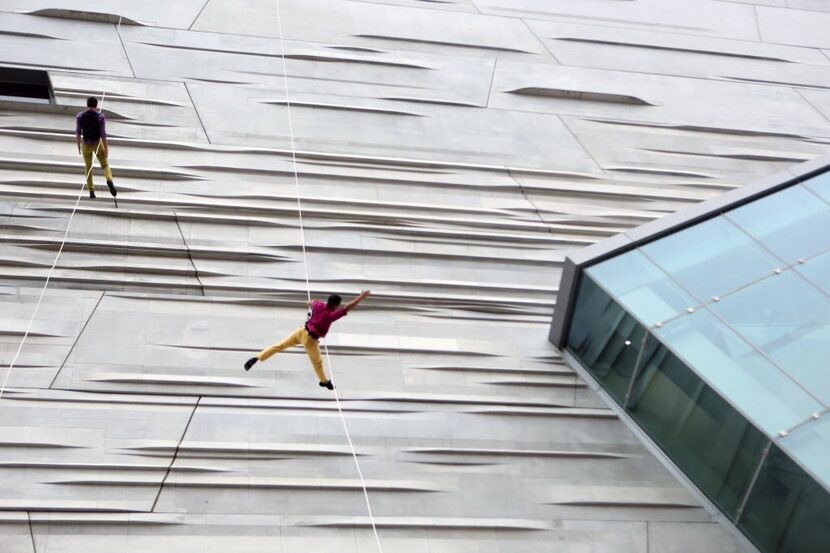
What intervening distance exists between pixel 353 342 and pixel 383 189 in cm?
355

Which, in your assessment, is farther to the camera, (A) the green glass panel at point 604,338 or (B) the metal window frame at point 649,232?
(B) the metal window frame at point 649,232

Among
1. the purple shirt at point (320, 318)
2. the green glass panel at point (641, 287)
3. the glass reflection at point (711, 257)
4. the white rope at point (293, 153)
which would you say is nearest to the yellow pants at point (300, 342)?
the purple shirt at point (320, 318)

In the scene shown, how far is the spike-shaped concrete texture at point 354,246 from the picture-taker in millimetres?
13016

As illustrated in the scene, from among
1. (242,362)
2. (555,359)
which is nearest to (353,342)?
(242,362)

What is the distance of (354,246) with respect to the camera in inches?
656

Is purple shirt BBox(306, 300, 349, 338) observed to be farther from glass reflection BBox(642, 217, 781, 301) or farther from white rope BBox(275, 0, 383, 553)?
glass reflection BBox(642, 217, 781, 301)

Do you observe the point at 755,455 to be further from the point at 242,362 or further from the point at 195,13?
the point at 195,13

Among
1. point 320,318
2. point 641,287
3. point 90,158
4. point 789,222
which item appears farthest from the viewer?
point 90,158

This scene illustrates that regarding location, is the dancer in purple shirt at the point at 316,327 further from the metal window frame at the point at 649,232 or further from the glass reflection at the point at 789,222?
the glass reflection at the point at 789,222

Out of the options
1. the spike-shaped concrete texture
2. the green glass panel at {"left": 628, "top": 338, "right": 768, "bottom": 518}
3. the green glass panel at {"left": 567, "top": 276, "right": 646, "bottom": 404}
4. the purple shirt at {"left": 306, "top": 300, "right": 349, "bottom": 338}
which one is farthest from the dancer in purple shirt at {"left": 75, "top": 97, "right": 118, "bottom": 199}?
the green glass panel at {"left": 628, "top": 338, "right": 768, "bottom": 518}

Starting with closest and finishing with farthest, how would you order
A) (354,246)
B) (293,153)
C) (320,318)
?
(320,318) → (354,246) → (293,153)

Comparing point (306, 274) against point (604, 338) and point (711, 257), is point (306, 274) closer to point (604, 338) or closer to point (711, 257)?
point (604, 338)

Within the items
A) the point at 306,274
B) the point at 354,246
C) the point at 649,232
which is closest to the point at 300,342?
the point at 306,274

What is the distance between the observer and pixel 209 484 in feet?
42.2
